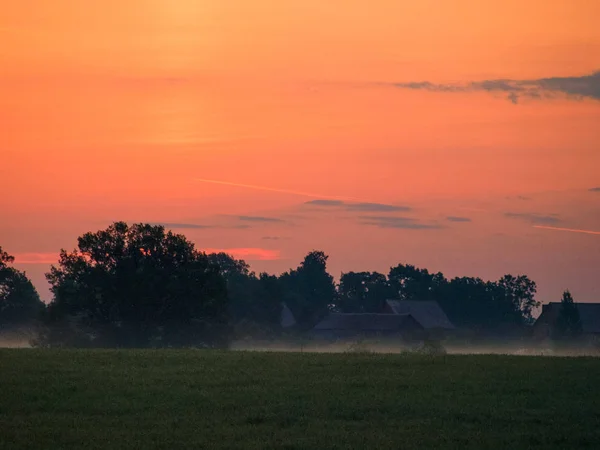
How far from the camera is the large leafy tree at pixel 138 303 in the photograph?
8162cm

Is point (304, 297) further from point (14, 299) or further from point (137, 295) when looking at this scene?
point (137, 295)

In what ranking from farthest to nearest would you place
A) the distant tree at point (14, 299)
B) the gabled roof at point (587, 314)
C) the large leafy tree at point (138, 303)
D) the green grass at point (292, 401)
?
the gabled roof at point (587, 314) < the distant tree at point (14, 299) < the large leafy tree at point (138, 303) < the green grass at point (292, 401)

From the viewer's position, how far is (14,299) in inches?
4700

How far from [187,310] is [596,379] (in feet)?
156

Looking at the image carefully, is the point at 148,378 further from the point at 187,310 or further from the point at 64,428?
the point at 187,310

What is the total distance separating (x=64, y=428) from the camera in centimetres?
2903

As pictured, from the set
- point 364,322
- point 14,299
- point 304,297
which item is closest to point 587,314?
point 364,322

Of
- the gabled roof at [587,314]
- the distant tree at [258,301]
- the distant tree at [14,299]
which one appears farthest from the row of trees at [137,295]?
the gabled roof at [587,314]

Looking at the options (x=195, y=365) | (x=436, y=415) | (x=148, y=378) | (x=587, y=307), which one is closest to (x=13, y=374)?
(x=148, y=378)

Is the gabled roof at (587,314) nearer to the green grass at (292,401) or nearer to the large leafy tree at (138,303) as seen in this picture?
the large leafy tree at (138,303)

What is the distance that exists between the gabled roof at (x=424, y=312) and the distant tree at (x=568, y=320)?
70.2ft

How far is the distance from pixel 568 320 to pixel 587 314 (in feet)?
37.1

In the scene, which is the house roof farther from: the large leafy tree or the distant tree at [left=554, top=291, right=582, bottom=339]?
the large leafy tree

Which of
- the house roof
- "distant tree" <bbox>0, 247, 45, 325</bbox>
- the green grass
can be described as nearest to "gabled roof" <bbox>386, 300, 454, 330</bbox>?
the house roof
